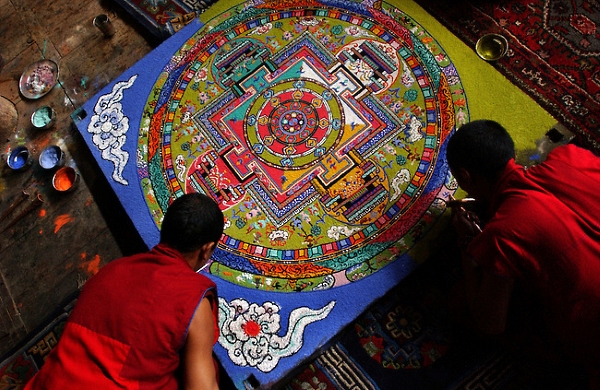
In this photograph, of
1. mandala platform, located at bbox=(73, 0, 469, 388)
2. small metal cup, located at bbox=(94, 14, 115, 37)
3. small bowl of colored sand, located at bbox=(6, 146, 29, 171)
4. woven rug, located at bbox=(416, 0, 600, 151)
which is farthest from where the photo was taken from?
small metal cup, located at bbox=(94, 14, 115, 37)

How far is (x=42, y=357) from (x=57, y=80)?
2.17 metres

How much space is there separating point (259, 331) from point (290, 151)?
1.19 m

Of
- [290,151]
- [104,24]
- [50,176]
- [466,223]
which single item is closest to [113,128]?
[50,176]

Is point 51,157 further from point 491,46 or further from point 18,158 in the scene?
→ point 491,46

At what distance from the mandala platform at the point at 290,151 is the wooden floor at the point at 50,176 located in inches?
10.8

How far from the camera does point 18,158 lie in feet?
12.2

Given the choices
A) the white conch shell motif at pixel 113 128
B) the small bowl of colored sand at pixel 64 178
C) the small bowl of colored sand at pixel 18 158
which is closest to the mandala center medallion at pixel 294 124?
the white conch shell motif at pixel 113 128

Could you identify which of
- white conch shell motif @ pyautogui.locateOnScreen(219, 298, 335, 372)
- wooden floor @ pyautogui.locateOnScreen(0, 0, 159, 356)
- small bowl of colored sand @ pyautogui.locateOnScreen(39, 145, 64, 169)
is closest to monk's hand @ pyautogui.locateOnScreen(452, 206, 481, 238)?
white conch shell motif @ pyautogui.locateOnScreen(219, 298, 335, 372)

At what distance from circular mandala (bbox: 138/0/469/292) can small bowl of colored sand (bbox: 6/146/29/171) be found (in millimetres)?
989

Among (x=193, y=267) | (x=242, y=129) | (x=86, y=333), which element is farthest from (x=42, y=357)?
(x=242, y=129)

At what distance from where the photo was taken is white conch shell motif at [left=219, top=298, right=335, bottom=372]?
9.07ft

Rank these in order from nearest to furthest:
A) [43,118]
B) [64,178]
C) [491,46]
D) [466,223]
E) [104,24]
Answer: [466,223] → [491,46] → [64,178] → [43,118] → [104,24]

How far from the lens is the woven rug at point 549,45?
10.8ft

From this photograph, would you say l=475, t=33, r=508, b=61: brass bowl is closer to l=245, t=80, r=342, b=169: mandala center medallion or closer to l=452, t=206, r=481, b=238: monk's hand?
→ l=245, t=80, r=342, b=169: mandala center medallion
